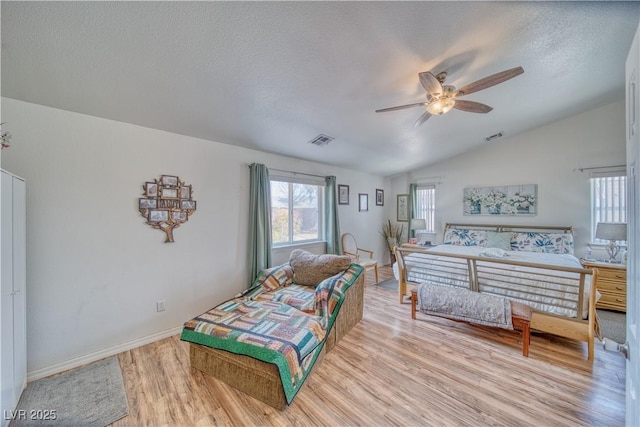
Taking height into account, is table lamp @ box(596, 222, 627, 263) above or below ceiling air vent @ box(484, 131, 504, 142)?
below

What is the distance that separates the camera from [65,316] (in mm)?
2150

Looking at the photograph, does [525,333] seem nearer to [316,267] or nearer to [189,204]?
[316,267]

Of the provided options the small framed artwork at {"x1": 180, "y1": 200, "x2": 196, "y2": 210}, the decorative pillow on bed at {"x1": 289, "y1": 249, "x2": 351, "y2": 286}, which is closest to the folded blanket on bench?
the decorative pillow on bed at {"x1": 289, "y1": 249, "x2": 351, "y2": 286}

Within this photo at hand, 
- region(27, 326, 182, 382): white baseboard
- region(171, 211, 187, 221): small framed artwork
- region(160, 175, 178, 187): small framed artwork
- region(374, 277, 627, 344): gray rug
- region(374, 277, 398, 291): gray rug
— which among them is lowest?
region(374, 277, 627, 344): gray rug

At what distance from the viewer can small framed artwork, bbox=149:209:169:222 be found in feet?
8.42

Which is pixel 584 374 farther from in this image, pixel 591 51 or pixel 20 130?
pixel 20 130

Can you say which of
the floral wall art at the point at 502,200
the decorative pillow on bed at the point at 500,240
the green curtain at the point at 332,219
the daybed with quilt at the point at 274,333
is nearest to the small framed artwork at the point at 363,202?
the green curtain at the point at 332,219

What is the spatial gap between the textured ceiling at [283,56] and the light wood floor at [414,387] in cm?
238

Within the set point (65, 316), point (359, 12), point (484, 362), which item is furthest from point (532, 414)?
point (65, 316)

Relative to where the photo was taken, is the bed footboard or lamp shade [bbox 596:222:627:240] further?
lamp shade [bbox 596:222:627:240]

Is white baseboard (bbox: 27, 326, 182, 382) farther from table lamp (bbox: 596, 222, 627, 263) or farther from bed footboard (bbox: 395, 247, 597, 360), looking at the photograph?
table lamp (bbox: 596, 222, 627, 263)

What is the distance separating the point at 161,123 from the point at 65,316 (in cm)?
195

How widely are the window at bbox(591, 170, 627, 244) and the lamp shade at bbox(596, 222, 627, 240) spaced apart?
546 mm

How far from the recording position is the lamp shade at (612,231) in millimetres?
3289
